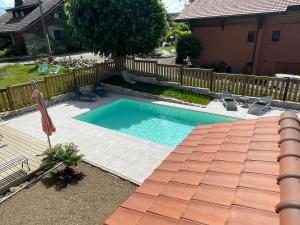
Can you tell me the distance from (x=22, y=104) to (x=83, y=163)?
706 cm

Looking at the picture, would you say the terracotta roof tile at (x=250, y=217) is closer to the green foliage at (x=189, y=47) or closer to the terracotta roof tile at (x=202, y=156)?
the terracotta roof tile at (x=202, y=156)

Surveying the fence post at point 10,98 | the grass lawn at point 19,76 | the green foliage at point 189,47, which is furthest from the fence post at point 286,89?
the grass lawn at point 19,76

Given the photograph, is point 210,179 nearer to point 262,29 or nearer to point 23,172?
point 23,172

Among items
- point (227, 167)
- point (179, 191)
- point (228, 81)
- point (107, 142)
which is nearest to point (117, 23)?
point (228, 81)

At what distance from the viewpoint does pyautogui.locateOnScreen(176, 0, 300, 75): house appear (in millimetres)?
17266

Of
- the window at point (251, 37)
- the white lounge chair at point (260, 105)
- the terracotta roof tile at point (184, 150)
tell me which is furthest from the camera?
the window at point (251, 37)

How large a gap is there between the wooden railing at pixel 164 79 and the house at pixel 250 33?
6.49m

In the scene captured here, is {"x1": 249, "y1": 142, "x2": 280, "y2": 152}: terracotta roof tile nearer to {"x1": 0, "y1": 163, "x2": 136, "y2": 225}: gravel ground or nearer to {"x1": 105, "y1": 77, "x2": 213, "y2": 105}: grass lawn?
{"x1": 0, "y1": 163, "x2": 136, "y2": 225}: gravel ground

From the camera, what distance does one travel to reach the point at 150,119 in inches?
530

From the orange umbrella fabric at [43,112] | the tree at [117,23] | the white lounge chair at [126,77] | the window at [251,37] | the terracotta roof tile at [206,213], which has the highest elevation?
the tree at [117,23]

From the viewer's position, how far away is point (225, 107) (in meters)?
13.1

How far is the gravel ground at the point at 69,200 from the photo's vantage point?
18.9 feet

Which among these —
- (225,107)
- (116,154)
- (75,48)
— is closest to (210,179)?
(116,154)

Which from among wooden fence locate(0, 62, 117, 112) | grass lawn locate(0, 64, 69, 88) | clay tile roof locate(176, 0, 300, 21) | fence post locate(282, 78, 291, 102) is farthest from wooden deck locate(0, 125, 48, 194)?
clay tile roof locate(176, 0, 300, 21)
